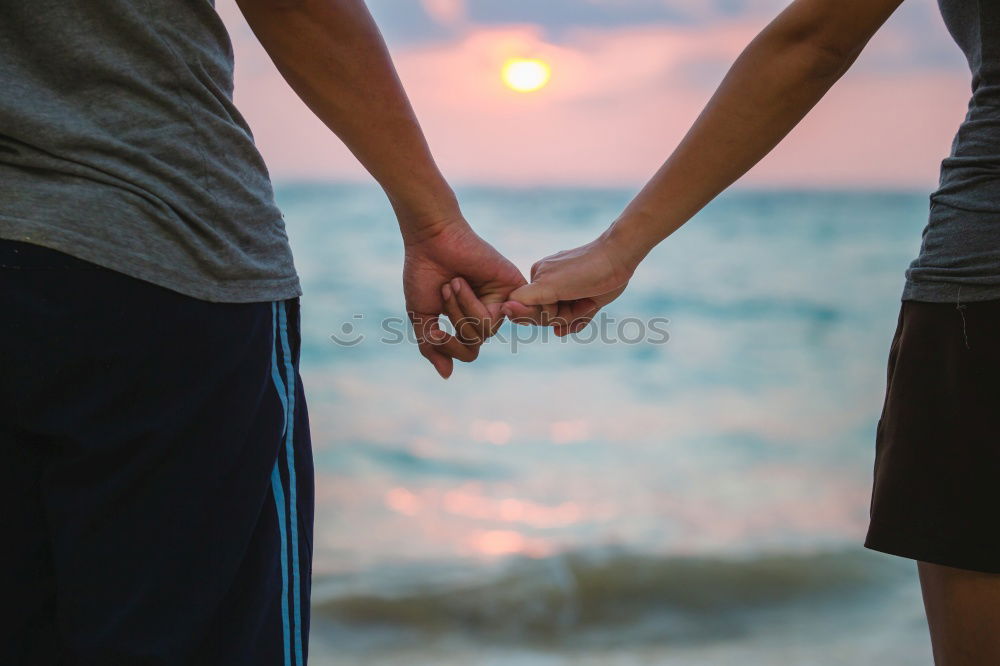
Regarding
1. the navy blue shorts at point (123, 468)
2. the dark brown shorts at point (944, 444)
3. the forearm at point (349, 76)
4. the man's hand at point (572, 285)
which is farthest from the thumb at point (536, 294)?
the navy blue shorts at point (123, 468)

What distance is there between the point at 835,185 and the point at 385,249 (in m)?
10.3

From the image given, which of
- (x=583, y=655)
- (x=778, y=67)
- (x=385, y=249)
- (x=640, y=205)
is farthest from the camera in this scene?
(x=385, y=249)

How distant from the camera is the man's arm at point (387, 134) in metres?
1.58

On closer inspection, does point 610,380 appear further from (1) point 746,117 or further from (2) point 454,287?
(1) point 746,117

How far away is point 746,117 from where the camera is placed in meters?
1.89

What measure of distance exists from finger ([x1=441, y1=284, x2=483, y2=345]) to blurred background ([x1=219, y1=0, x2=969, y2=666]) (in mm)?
828

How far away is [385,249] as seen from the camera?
44.5ft

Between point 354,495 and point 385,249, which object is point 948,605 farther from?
point 385,249

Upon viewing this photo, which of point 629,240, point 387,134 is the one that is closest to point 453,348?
point 629,240

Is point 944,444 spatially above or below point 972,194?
below

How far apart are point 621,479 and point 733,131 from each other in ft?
14.5

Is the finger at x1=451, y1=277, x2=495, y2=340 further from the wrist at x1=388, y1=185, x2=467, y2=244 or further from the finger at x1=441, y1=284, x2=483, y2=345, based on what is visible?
the wrist at x1=388, y1=185, x2=467, y2=244

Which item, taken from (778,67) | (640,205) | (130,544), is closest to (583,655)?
(640,205)

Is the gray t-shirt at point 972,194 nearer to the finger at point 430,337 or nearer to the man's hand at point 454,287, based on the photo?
the man's hand at point 454,287
